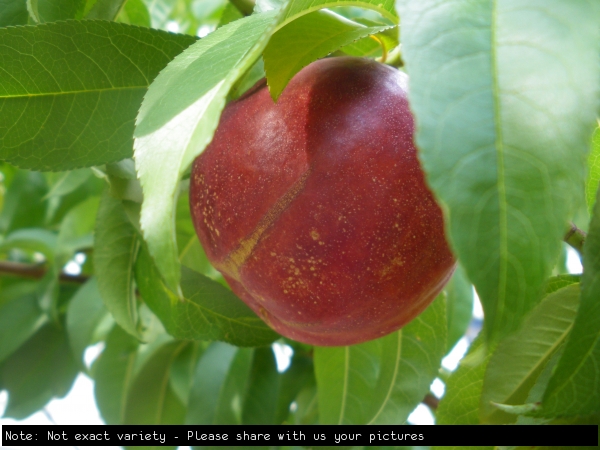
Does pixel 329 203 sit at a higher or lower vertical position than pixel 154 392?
higher

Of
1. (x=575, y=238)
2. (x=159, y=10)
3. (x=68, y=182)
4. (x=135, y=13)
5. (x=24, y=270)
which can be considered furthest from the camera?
(x=24, y=270)

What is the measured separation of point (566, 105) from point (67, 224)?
116 cm

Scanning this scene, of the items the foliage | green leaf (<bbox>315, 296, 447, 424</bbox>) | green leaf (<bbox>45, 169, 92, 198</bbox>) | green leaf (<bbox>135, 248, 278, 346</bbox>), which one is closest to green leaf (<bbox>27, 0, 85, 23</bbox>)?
the foliage

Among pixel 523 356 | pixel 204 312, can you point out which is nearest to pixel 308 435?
pixel 204 312

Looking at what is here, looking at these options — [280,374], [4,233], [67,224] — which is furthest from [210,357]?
[4,233]

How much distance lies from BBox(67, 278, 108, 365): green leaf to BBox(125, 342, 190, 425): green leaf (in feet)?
0.45

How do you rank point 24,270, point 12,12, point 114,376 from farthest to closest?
1. point 24,270
2. point 114,376
3. point 12,12

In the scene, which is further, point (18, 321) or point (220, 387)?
point (18, 321)

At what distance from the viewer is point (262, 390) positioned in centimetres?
112

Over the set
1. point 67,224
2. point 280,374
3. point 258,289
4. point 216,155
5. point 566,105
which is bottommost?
point 280,374

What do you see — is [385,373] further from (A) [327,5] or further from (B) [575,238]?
(A) [327,5]

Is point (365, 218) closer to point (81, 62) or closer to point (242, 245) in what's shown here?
point (242, 245)

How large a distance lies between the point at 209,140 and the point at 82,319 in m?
0.95

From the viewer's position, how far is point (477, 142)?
329 millimetres
